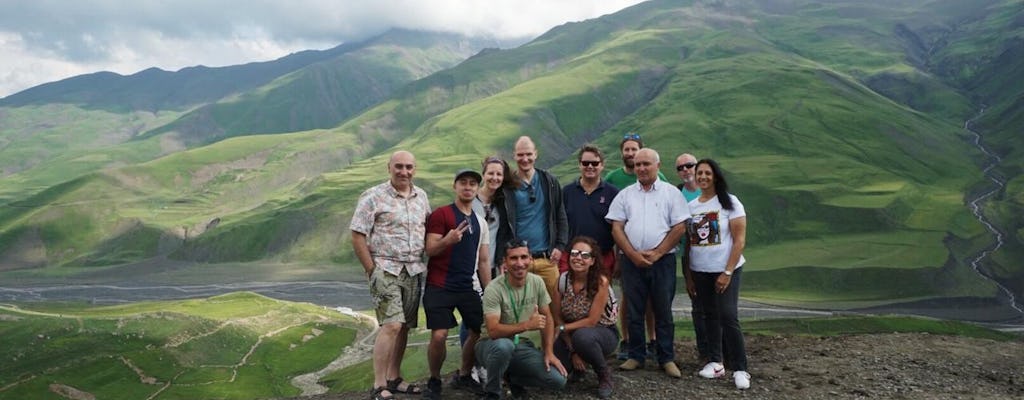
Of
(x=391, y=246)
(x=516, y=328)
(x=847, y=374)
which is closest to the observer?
(x=516, y=328)

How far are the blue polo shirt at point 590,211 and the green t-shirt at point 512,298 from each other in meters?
2.13

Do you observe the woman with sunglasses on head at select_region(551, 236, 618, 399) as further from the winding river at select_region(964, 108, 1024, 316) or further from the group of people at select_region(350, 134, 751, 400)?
the winding river at select_region(964, 108, 1024, 316)

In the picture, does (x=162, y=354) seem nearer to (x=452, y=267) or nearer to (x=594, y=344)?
(x=452, y=267)

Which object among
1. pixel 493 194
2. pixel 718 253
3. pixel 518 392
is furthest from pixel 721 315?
pixel 493 194

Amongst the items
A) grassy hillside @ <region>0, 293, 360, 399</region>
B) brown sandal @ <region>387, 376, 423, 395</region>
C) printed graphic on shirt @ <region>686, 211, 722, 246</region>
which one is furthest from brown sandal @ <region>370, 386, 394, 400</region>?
grassy hillside @ <region>0, 293, 360, 399</region>

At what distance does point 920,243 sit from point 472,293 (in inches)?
4673

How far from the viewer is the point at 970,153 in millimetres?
173125

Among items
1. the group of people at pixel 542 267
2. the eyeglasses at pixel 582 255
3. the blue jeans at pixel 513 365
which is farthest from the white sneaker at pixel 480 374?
the eyeglasses at pixel 582 255

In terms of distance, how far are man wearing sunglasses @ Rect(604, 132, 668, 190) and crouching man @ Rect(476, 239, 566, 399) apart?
384 centimetres

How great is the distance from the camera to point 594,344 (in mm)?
11750

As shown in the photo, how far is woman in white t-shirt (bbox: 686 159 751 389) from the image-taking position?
1219cm

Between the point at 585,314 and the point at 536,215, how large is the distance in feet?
6.63

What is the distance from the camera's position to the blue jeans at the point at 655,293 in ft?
41.4

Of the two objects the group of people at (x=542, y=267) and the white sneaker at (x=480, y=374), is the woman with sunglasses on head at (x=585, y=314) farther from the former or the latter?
the white sneaker at (x=480, y=374)
